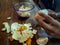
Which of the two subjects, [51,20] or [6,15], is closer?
[51,20]

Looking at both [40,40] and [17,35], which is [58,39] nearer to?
[40,40]

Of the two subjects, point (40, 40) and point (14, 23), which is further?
point (14, 23)

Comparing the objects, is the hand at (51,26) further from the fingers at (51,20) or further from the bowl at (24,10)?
the bowl at (24,10)

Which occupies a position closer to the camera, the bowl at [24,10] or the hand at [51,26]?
the hand at [51,26]

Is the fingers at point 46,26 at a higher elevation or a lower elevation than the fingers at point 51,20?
lower

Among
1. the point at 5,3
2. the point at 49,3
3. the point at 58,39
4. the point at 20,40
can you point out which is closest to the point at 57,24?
the point at 58,39

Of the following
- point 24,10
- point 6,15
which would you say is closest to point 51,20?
point 24,10

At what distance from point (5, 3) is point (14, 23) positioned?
295 mm

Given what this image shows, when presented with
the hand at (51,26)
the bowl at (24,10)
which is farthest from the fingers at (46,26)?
the bowl at (24,10)

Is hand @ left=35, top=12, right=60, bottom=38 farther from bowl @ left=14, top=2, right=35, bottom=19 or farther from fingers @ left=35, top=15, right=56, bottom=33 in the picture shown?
bowl @ left=14, top=2, right=35, bottom=19

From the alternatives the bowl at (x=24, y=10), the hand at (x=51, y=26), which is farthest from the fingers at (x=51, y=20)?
the bowl at (x=24, y=10)

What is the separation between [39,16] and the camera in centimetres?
92

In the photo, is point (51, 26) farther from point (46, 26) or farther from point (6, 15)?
point (6, 15)

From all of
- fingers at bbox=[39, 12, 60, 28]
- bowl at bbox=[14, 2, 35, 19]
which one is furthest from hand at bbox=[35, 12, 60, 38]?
bowl at bbox=[14, 2, 35, 19]
